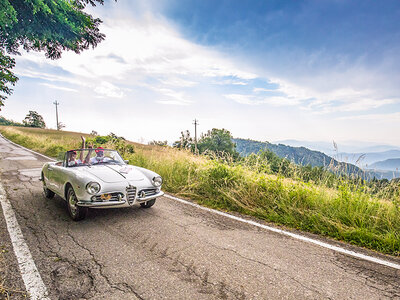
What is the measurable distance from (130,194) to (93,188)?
0.62 metres

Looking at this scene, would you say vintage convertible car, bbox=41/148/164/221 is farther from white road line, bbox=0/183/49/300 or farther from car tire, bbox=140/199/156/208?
white road line, bbox=0/183/49/300

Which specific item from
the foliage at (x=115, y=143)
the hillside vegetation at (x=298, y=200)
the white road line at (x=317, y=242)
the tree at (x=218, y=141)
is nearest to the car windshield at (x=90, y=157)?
the hillside vegetation at (x=298, y=200)

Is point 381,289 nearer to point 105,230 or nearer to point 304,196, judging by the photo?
point 304,196

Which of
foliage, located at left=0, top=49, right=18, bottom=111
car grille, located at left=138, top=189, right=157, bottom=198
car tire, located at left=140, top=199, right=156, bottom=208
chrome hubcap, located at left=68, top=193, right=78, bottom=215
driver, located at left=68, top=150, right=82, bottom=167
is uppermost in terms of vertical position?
foliage, located at left=0, top=49, right=18, bottom=111

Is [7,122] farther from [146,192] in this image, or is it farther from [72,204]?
[146,192]

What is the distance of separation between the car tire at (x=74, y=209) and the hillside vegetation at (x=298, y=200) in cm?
263

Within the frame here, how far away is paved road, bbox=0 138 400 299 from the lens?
2234 millimetres

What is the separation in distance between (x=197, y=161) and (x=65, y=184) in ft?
12.6

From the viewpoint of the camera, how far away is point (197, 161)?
724cm

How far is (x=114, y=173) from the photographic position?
4371 millimetres

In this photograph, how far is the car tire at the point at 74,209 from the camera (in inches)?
155

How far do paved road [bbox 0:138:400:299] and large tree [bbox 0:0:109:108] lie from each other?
236 inches

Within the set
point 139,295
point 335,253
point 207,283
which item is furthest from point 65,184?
point 335,253

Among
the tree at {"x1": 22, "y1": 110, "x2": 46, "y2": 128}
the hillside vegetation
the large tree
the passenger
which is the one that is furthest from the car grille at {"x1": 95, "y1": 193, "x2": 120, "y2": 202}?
the tree at {"x1": 22, "y1": 110, "x2": 46, "y2": 128}
